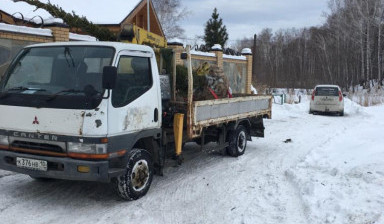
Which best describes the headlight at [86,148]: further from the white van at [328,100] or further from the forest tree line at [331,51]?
the forest tree line at [331,51]

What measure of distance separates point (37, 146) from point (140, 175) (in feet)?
4.75

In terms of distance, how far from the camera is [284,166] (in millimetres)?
7469

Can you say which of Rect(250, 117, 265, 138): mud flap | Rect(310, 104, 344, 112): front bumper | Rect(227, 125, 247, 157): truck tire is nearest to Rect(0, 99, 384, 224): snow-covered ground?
Rect(227, 125, 247, 157): truck tire

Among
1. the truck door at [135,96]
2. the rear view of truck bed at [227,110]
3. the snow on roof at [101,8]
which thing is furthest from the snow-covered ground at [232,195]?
the snow on roof at [101,8]

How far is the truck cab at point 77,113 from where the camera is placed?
4520mm

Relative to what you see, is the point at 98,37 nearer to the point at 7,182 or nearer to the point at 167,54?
the point at 167,54

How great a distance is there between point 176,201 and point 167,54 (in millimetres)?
2685

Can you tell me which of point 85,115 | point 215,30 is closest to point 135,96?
point 85,115

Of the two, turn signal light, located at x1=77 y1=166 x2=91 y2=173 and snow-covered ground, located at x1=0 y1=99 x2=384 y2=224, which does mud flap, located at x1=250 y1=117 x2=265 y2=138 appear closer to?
snow-covered ground, located at x1=0 y1=99 x2=384 y2=224

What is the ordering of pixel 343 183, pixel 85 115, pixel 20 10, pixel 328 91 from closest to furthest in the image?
pixel 85 115 → pixel 343 183 → pixel 20 10 → pixel 328 91

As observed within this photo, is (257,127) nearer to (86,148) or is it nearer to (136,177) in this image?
(136,177)

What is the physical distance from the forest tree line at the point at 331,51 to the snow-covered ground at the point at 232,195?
27559 millimetres

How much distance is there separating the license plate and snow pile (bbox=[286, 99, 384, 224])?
3.38 meters

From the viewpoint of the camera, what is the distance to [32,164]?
466 centimetres
